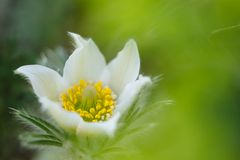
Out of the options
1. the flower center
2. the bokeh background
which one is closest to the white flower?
the flower center

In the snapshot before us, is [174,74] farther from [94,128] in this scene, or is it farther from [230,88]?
[94,128]

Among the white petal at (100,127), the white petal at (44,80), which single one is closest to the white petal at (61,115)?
the white petal at (100,127)

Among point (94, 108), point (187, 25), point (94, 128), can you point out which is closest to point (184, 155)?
point (187, 25)

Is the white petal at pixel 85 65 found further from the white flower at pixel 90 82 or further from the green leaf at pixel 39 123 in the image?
the green leaf at pixel 39 123

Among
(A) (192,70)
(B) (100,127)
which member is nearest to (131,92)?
(B) (100,127)

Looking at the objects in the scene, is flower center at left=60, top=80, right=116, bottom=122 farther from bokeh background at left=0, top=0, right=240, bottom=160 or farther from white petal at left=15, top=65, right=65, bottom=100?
bokeh background at left=0, top=0, right=240, bottom=160

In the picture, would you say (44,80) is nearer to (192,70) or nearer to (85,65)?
(85,65)
